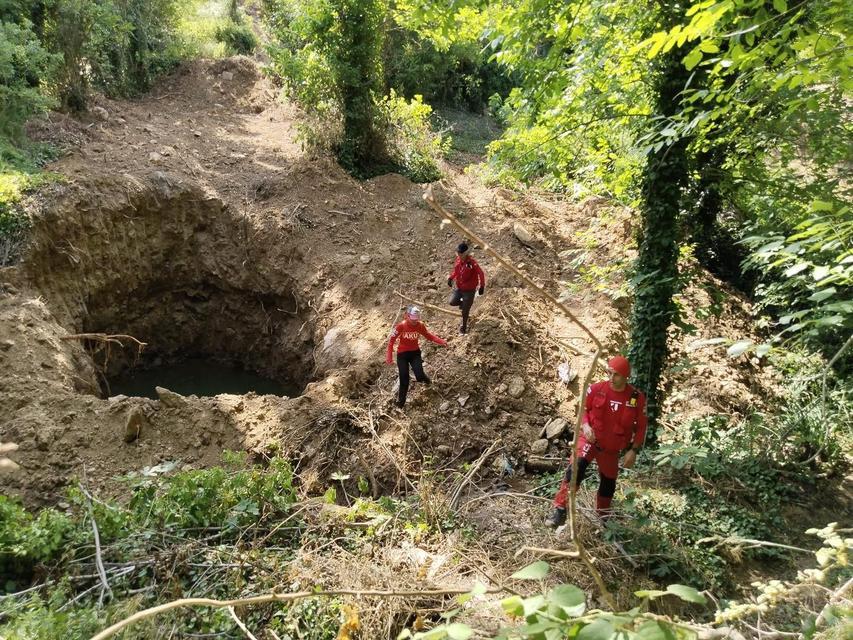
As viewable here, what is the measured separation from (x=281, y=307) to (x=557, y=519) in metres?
7.26

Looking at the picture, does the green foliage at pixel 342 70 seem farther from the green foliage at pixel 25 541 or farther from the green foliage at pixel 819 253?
the green foliage at pixel 25 541

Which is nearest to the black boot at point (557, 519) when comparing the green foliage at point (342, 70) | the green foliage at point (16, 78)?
the green foliage at point (342, 70)

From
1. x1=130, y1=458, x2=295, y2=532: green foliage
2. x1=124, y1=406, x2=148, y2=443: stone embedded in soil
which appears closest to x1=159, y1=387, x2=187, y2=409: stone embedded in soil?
x1=124, y1=406, x2=148, y2=443: stone embedded in soil

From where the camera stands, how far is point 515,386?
6.63m

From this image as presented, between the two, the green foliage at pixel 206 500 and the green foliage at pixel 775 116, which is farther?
the green foliage at pixel 206 500

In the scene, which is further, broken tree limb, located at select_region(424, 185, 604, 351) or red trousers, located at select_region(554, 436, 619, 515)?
red trousers, located at select_region(554, 436, 619, 515)

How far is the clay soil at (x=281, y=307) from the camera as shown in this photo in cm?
593

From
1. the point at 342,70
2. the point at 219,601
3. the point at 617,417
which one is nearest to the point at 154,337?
the point at 342,70

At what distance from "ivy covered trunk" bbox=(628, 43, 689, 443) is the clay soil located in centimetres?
72

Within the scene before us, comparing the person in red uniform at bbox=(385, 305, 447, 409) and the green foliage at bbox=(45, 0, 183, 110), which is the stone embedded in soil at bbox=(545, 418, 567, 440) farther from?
the green foliage at bbox=(45, 0, 183, 110)

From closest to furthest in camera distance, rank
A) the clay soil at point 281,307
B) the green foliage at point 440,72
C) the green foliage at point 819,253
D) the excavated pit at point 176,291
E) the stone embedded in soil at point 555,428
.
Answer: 1. the green foliage at point 819,253
2. the clay soil at point 281,307
3. the stone embedded in soil at point 555,428
4. the excavated pit at point 176,291
5. the green foliage at point 440,72

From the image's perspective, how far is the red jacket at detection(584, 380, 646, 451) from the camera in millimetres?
4082

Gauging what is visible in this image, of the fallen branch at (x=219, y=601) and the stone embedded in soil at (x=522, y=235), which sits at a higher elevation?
the stone embedded in soil at (x=522, y=235)

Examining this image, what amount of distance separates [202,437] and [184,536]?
197 centimetres
